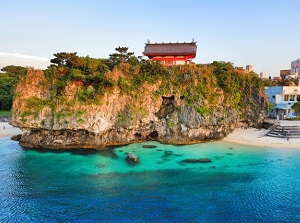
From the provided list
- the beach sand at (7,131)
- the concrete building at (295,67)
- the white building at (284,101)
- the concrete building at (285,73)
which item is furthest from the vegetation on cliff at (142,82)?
the concrete building at (295,67)

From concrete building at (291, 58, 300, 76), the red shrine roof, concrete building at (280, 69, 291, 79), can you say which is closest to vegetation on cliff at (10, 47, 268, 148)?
the red shrine roof

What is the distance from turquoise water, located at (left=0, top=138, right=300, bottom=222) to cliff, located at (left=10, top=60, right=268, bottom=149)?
9.42 feet

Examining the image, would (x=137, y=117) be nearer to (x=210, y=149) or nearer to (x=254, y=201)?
(x=210, y=149)

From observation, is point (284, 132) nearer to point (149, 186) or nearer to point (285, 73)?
point (149, 186)

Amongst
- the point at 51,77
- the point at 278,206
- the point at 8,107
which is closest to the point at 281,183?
the point at 278,206

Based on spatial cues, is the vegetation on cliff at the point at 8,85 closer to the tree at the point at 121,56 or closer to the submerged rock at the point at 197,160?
the tree at the point at 121,56

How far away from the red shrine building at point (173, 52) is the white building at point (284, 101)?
19348 millimetres

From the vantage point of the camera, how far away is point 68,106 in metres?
27.0

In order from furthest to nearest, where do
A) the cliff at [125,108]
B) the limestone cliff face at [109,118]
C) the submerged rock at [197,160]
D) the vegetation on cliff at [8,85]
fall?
the vegetation on cliff at [8,85]
the cliff at [125,108]
the limestone cliff face at [109,118]
the submerged rock at [197,160]

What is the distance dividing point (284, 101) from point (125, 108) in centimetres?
3170

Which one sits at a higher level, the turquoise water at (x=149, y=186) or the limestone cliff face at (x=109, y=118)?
the limestone cliff face at (x=109, y=118)

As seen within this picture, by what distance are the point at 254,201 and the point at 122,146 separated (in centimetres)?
1694

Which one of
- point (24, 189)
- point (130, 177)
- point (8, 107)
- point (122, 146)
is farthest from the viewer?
point (8, 107)

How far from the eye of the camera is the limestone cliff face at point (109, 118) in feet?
88.2
